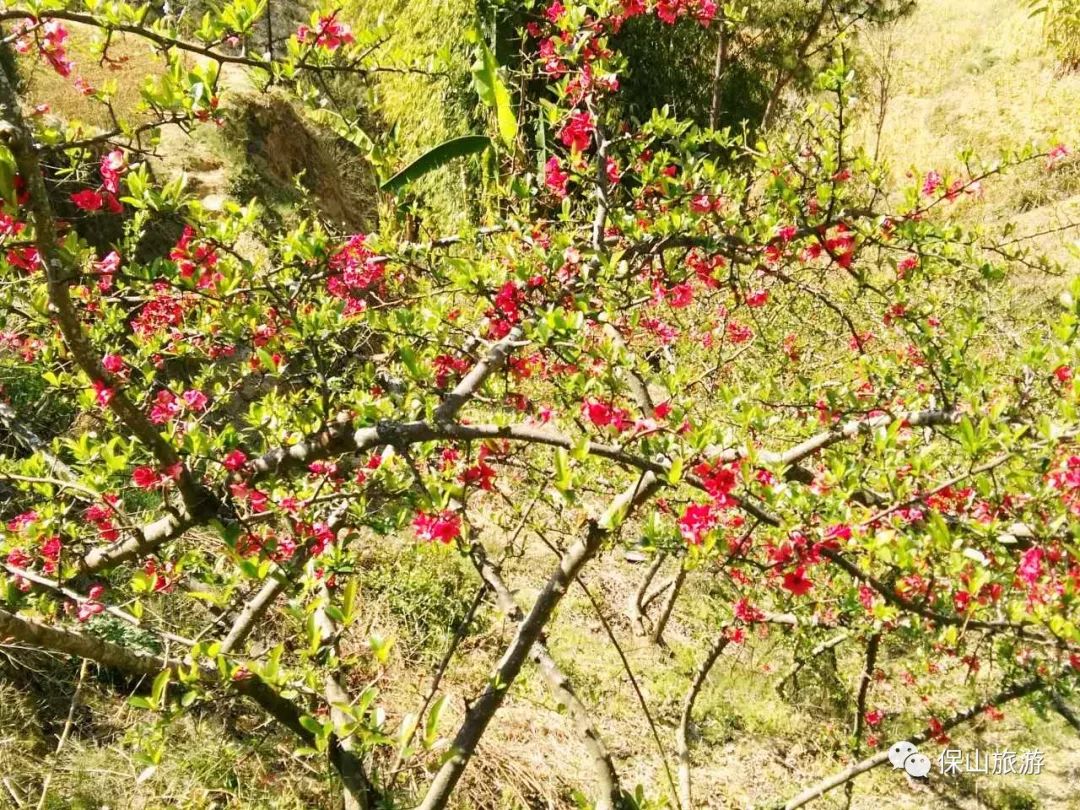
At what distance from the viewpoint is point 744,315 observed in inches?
203

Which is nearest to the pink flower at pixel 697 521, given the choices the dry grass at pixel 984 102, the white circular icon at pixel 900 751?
the white circular icon at pixel 900 751

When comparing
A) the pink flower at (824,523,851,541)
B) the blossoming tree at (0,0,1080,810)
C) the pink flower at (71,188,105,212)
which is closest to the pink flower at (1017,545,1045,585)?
the blossoming tree at (0,0,1080,810)

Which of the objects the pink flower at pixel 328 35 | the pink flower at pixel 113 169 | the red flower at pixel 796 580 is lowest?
the pink flower at pixel 113 169

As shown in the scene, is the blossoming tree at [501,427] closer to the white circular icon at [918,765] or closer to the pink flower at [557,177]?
the pink flower at [557,177]

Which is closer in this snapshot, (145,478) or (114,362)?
(145,478)

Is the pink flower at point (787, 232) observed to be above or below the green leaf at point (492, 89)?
above

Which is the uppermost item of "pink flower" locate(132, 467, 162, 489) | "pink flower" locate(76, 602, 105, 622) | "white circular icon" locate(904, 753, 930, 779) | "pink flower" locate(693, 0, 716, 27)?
"pink flower" locate(693, 0, 716, 27)

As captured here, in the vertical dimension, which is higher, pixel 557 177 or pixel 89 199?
pixel 557 177

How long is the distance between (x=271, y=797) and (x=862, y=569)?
6.80ft

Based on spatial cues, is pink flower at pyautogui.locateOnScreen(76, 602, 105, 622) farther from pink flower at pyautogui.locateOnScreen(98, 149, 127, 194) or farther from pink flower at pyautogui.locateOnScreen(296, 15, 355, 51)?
pink flower at pyautogui.locateOnScreen(296, 15, 355, 51)

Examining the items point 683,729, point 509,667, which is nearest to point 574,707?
point 509,667

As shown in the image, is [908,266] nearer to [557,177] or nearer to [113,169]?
[557,177]

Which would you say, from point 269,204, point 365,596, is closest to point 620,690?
point 365,596

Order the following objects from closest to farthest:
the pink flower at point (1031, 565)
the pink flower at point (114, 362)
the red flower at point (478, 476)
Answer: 1. the pink flower at point (1031, 565)
2. the red flower at point (478, 476)
3. the pink flower at point (114, 362)
